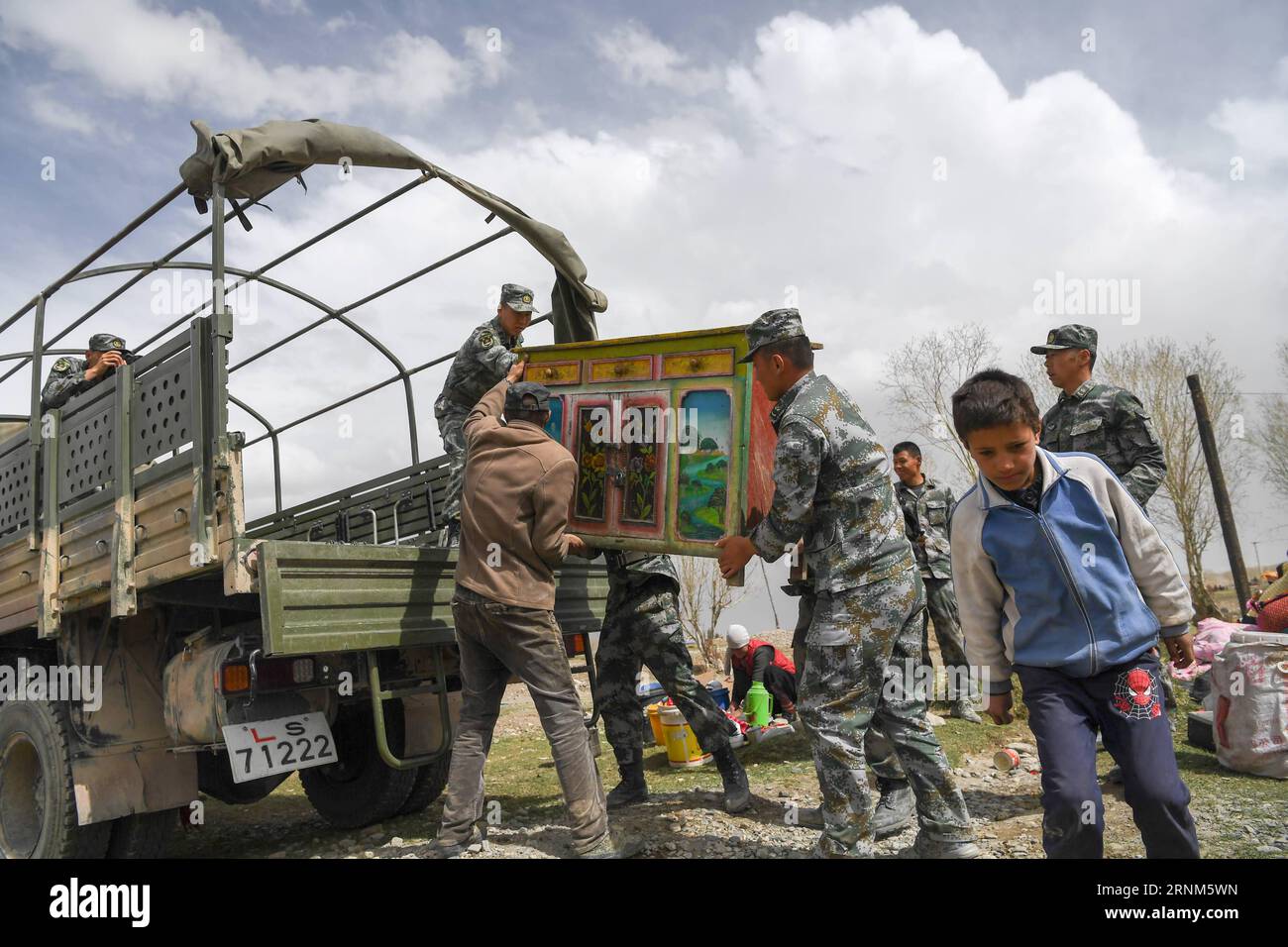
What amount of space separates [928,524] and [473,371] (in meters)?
3.56

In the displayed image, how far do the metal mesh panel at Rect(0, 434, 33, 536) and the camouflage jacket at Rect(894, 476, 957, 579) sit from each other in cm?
519

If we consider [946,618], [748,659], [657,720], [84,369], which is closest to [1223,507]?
[946,618]

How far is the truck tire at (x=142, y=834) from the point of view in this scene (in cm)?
396

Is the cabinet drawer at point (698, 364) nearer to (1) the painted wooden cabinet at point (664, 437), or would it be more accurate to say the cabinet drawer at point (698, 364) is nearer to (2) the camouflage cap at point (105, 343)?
(1) the painted wooden cabinet at point (664, 437)

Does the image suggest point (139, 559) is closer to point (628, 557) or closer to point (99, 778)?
point (99, 778)

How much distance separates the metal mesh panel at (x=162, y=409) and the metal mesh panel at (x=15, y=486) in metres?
1.09

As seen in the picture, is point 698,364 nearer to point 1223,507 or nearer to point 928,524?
point 928,524

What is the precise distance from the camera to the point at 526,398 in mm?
3730

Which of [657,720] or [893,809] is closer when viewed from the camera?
[893,809]

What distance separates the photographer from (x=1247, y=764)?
14.1 ft

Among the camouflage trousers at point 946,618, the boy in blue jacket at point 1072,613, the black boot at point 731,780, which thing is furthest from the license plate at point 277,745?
the camouflage trousers at point 946,618
